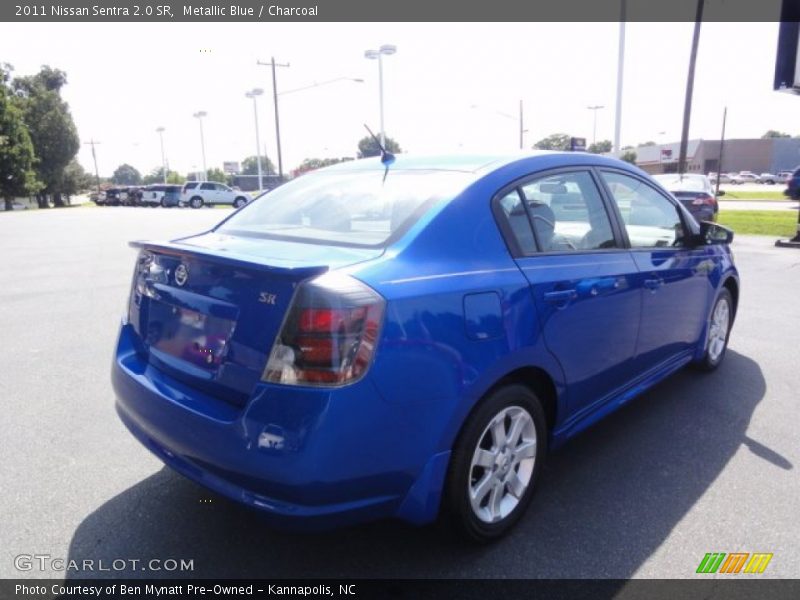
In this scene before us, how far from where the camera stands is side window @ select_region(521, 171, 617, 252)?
2.91 m

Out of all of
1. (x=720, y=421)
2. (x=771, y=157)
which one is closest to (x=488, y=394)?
(x=720, y=421)

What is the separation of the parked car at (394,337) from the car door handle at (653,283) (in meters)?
0.02

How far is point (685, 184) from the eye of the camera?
1335cm

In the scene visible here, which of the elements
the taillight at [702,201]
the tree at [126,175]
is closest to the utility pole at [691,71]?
the taillight at [702,201]

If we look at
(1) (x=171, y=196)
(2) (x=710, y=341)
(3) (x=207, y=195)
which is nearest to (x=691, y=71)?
(2) (x=710, y=341)

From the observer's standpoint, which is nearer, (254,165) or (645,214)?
(645,214)

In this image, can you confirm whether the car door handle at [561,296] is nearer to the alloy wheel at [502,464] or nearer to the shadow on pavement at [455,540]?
the alloy wheel at [502,464]

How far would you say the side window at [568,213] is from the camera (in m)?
2.91

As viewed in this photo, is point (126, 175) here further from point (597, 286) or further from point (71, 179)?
point (597, 286)

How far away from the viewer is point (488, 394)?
96.4 inches

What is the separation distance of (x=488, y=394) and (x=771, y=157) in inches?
4639

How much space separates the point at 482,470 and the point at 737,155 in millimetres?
115520

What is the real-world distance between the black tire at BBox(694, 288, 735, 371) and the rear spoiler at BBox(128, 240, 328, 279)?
11.7 ft

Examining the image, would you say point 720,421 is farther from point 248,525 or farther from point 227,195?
point 227,195
